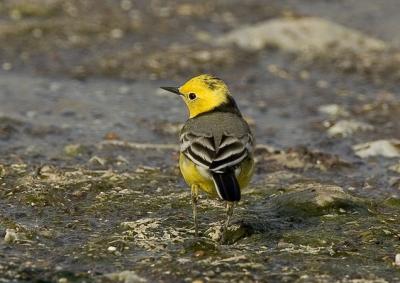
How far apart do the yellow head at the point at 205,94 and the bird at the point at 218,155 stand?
3.0 inches

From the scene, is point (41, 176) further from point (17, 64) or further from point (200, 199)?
point (17, 64)

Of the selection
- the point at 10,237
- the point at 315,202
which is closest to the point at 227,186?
the point at 315,202

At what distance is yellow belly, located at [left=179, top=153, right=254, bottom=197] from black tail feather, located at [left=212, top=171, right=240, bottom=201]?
143 millimetres

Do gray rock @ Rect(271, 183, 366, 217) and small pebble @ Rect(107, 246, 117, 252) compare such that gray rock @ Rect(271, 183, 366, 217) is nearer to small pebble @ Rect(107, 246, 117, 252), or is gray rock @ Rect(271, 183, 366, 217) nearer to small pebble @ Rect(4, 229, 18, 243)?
small pebble @ Rect(107, 246, 117, 252)

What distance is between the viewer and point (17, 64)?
13891 millimetres

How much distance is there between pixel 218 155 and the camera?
681 centimetres

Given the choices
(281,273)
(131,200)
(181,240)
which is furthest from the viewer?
(131,200)

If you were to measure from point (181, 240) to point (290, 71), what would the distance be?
24.1 ft

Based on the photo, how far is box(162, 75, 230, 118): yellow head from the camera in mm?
8078

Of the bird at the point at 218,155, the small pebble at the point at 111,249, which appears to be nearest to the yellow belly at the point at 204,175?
the bird at the point at 218,155

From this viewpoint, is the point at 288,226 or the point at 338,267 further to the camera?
the point at 288,226

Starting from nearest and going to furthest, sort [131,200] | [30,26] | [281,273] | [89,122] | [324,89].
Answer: [281,273] → [131,200] → [89,122] → [324,89] → [30,26]

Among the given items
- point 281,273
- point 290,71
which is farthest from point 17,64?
point 281,273

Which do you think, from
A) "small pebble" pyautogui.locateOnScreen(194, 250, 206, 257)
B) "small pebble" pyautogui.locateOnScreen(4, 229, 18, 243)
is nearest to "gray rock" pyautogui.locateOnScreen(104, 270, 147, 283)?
"small pebble" pyautogui.locateOnScreen(194, 250, 206, 257)
